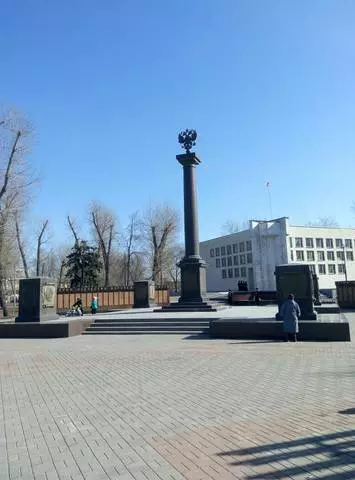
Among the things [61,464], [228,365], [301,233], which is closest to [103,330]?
[228,365]

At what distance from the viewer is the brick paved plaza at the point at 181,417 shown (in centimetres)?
472

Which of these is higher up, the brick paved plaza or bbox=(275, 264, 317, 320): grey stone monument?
→ bbox=(275, 264, 317, 320): grey stone monument

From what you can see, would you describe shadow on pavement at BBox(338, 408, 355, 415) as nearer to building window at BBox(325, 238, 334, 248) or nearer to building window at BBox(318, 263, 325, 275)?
building window at BBox(318, 263, 325, 275)

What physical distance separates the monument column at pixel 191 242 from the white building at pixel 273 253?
60481 mm

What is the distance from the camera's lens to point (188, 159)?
26.3m

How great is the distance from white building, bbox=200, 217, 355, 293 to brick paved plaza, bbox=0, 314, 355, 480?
74.4 m

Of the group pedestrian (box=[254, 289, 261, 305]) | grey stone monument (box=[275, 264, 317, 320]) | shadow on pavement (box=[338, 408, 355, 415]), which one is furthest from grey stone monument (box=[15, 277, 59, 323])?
pedestrian (box=[254, 289, 261, 305])

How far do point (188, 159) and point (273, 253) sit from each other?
6356 centimetres

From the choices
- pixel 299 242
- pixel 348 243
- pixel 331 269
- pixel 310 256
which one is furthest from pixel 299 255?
pixel 348 243

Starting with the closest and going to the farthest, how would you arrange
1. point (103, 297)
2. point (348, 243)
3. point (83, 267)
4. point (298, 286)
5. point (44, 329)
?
point (298, 286) < point (44, 329) < point (103, 297) < point (83, 267) < point (348, 243)

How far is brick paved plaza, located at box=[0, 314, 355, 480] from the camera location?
4719mm

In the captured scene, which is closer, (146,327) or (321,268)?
(146,327)

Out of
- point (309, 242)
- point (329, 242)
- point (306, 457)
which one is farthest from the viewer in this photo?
point (329, 242)

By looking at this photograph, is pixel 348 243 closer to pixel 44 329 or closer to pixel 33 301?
pixel 33 301
